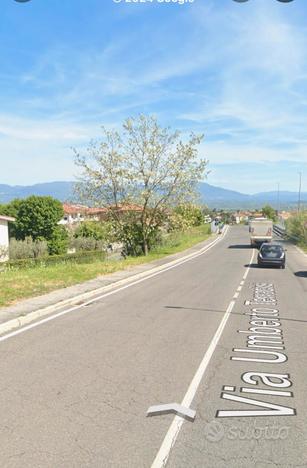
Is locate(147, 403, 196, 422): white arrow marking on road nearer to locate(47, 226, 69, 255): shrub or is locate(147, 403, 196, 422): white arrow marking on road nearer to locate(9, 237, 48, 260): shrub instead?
locate(9, 237, 48, 260): shrub

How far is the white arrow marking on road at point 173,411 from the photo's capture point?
5.04 m

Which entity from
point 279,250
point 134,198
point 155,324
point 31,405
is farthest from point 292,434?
point 134,198

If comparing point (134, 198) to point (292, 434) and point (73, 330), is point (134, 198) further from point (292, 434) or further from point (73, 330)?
point (292, 434)

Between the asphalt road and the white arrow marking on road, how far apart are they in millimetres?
84

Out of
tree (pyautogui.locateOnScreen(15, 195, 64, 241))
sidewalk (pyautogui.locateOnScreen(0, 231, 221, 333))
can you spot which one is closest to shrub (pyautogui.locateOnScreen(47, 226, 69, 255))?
tree (pyautogui.locateOnScreen(15, 195, 64, 241))

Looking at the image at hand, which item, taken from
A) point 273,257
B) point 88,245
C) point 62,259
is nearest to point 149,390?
point 273,257

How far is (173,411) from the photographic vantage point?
16.9ft

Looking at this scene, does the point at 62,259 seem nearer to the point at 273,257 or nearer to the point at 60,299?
the point at 273,257

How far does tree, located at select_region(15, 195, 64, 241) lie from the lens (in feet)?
210

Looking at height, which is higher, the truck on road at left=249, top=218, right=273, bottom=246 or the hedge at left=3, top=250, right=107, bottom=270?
the truck on road at left=249, top=218, right=273, bottom=246

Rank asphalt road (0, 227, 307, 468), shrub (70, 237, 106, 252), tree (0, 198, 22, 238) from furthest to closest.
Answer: tree (0, 198, 22, 238), shrub (70, 237, 106, 252), asphalt road (0, 227, 307, 468)

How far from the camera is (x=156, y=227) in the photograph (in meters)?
35.0

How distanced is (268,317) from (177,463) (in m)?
7.33

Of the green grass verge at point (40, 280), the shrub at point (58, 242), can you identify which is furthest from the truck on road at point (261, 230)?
the shrub at point (58, 242)
